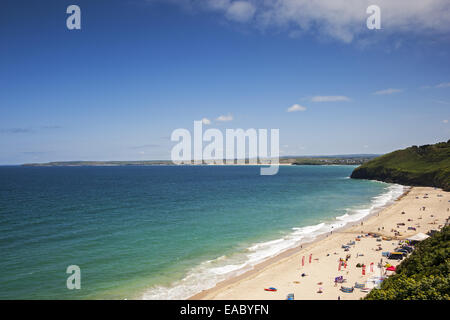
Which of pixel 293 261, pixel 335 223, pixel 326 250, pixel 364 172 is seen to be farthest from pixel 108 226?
pixel 364 172

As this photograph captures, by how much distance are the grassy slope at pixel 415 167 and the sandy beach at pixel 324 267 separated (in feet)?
211

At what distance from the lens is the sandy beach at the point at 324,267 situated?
28.6 meters

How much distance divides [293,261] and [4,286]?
111 ft

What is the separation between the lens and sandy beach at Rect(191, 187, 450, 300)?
93.8 ft

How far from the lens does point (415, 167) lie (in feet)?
443

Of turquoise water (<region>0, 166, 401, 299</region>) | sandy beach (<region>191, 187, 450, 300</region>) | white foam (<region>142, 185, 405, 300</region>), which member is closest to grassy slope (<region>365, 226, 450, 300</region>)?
sandy beach (<region>191, 187, 450, 300</region>)

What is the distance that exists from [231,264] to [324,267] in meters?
11.9

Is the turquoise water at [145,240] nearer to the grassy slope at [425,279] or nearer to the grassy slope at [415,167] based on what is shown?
the grassy slope at [425,279]

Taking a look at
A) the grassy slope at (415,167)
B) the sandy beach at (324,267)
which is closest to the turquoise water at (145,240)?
the sandy beach at (324,267)

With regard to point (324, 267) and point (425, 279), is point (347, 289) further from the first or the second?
point (425, 279)

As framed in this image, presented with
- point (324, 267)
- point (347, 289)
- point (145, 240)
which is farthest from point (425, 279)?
point (145, 240)

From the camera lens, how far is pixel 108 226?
5488 cm
